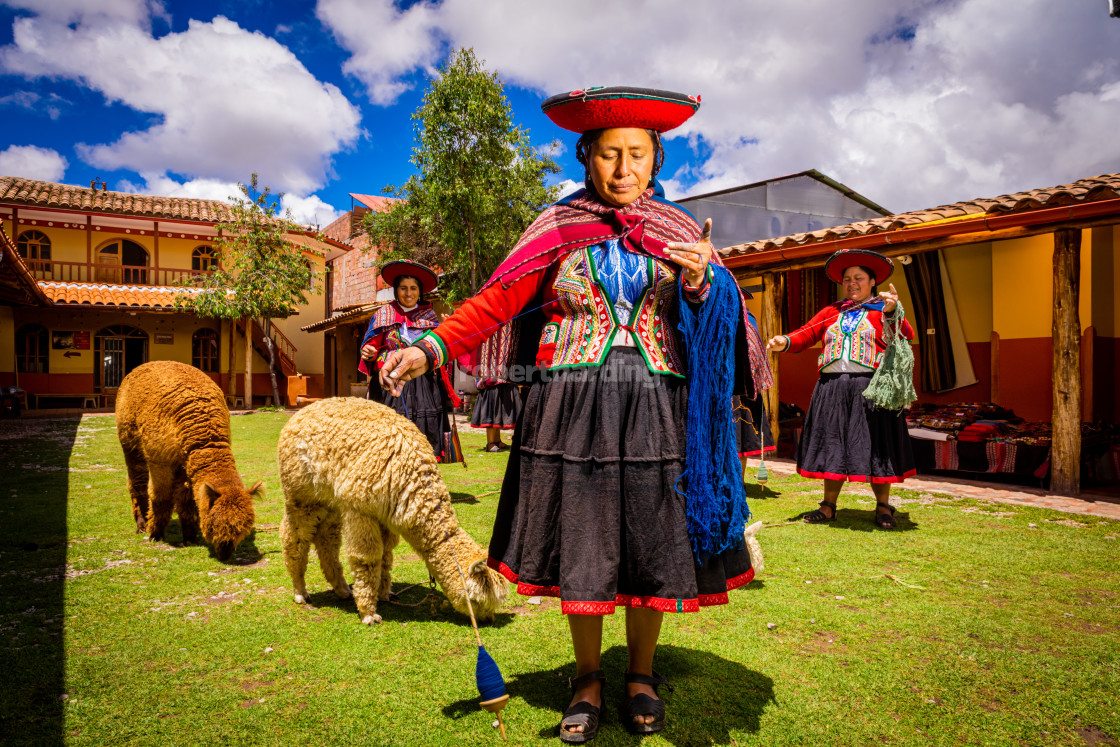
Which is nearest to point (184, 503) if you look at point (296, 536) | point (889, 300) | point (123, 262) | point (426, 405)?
point (296, 536)

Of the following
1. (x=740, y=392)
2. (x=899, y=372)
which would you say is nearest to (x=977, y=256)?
(x=899, y=372)

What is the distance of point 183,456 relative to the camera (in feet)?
15.0

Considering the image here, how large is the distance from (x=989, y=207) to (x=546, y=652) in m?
7.47

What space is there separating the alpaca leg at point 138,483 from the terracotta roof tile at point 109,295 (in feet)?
60.1

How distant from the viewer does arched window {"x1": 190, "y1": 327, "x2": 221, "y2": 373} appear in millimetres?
22938

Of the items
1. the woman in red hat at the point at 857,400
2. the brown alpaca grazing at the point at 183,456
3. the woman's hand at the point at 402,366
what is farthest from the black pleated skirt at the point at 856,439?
the brown alpaca grazing at the point at 183,456

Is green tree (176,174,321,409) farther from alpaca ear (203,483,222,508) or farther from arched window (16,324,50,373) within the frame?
alpaca ear (203,483,222,508)

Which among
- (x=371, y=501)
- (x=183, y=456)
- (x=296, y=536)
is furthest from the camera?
(x=183, y=456)

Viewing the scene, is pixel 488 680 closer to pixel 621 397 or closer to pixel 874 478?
pixel 621 397

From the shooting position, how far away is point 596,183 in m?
2.41

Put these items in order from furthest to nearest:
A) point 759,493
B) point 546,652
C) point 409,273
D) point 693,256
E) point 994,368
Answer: point 994,368 < point 759,493 < point 409,273 < point 546,652 < point 693,256

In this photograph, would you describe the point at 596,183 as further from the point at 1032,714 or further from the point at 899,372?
the point at 899,372

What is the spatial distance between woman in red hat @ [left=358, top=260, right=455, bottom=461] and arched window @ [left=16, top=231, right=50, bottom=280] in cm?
2338

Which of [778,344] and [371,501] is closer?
[371,501]
